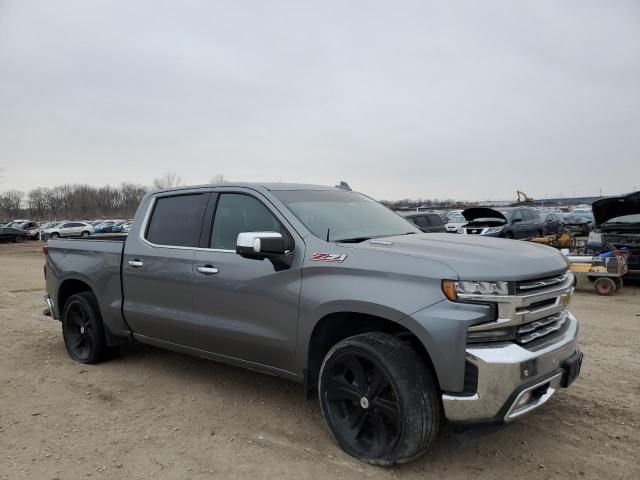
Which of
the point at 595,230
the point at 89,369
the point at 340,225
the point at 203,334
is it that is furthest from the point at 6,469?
the point at 595,230

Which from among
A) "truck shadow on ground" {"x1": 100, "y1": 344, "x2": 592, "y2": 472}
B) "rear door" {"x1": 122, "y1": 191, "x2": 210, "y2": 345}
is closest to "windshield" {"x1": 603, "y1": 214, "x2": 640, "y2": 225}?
"truck shadow on ground" {"x1": 100, "y1": 344, "x2": 592, "y2": 472}

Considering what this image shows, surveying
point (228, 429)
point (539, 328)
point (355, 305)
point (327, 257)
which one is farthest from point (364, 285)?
point (228, 429)

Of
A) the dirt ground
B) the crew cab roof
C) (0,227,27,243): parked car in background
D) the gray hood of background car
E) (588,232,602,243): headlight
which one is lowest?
(0,227,27,243): parked car in background

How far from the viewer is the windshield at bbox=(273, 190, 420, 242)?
3.76 meters

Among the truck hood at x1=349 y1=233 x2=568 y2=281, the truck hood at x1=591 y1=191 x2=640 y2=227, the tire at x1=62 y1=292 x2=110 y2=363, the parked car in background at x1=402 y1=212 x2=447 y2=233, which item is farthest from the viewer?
the parked car in background at x1=402 y1=212 x2=447 y2=233

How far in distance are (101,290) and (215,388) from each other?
1.61m

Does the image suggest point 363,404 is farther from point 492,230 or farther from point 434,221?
point 492,230

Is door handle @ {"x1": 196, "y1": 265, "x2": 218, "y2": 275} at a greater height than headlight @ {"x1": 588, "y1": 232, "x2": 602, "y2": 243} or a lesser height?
greater

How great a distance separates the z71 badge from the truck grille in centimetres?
117

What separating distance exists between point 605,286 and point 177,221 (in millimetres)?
8775

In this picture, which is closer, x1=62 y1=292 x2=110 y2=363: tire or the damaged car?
x1=62 y1=292 x2=110 y2=363: tire

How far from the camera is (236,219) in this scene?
4137mm

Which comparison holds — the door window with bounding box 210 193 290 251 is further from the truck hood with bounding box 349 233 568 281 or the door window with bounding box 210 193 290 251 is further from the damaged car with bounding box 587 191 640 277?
the damaged car with bounding box 587 191 640 277

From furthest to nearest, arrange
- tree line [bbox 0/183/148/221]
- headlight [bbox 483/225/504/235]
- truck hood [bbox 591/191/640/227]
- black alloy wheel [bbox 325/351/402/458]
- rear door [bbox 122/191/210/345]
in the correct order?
tree line [bbox 0/183/148/221] → headlight [bbox 483/225/504/235] → truck hood [bbox 591/191/640/227] → rear door [bbox 122/191/210/345] → black alloy wheel [bbox 325/351/402/458]
